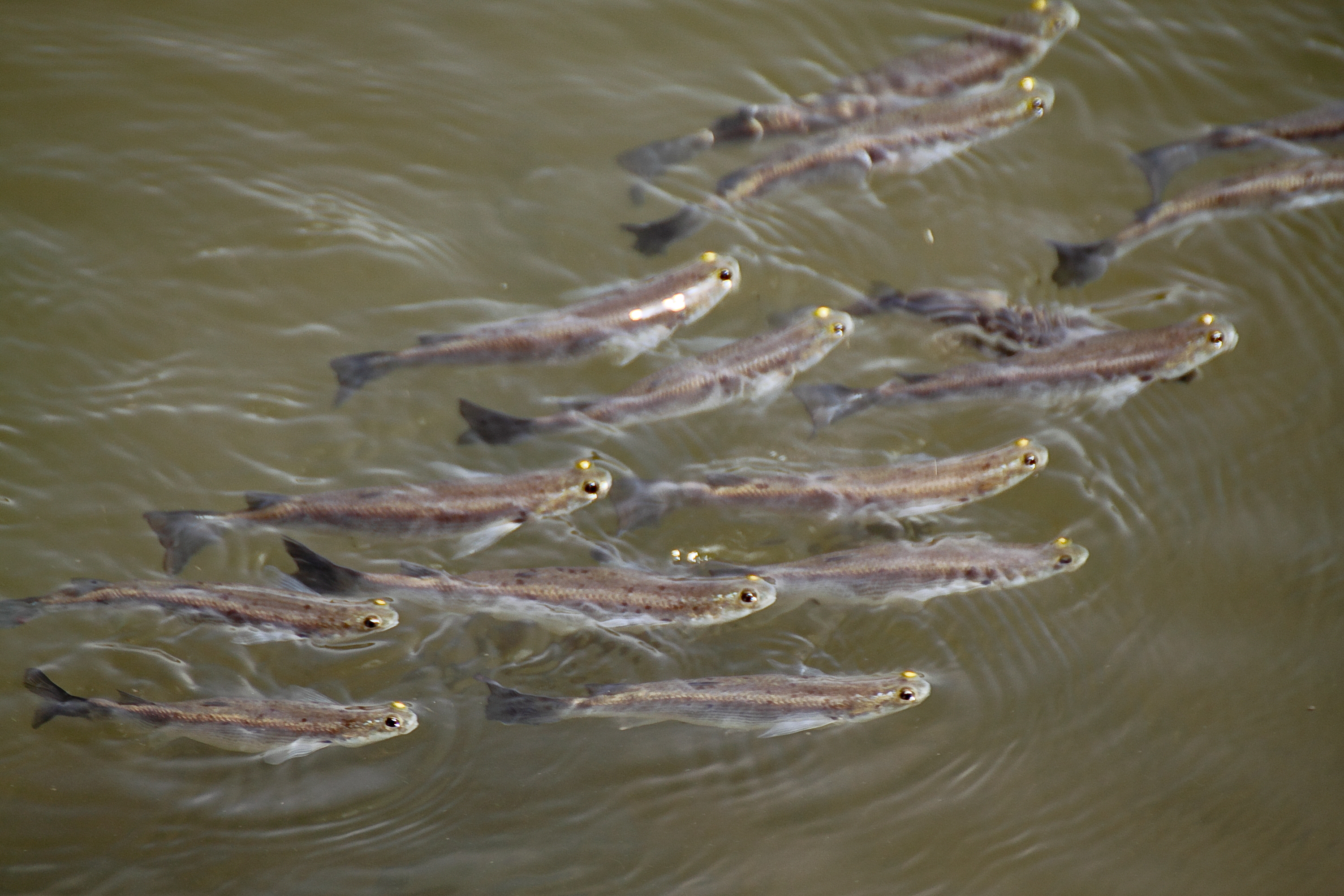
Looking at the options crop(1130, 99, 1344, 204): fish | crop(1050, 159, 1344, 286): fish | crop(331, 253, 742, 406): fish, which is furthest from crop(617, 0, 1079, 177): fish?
crop(1050, 159, 1344, 286): fish

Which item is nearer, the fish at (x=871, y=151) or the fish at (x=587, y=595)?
the fish at (x=587, y=595)

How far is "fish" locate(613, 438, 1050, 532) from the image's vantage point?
487 centimetres

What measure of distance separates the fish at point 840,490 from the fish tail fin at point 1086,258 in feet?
4.77

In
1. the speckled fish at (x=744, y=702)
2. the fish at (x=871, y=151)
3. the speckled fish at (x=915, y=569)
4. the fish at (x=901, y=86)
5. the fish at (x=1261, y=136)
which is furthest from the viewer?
the fish at (x=1261, y=136)

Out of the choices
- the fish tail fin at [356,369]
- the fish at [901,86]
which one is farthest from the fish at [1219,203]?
the fish tail fin at [356,369]

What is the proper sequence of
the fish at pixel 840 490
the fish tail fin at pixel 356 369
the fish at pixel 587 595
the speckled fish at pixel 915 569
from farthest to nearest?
the fish tail fin at pixel 356 369, the fish at pixel 840 490, the speckled fish at pixel 915 569, the fish at pixel 587 595

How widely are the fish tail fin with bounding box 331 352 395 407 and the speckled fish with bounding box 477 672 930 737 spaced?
169 cm

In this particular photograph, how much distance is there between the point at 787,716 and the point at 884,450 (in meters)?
1.62

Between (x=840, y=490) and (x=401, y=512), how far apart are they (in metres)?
2.04

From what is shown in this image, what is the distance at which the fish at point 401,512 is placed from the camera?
4613mm

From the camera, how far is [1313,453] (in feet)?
18.4

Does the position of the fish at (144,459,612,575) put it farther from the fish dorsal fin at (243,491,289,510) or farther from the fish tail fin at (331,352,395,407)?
the fish tail fin at (331,352,395,407)

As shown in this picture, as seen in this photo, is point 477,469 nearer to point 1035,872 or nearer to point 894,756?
point 894,756

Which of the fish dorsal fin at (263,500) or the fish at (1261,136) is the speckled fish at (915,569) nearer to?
the fish dorsal fin at (263,500)
